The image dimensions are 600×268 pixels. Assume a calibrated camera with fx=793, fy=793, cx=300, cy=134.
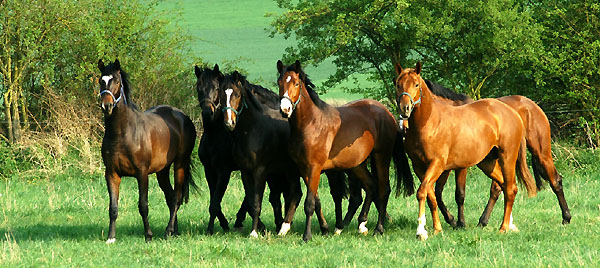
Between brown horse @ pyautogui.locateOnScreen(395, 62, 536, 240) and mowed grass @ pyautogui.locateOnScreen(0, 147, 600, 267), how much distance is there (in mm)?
636

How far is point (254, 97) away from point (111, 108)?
77.6 inches

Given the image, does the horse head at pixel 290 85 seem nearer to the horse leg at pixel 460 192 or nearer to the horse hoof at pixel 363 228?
the horse hoof at pixel 363 228

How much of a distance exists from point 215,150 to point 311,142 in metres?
1.60

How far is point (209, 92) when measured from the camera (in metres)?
10.2

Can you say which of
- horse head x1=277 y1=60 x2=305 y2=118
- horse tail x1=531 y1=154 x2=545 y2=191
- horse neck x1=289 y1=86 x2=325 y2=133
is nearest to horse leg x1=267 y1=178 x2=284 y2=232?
horse neck x1=289 y1=86 x2=325 y2=133

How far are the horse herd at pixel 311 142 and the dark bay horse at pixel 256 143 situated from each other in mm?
15

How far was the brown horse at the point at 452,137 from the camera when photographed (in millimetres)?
9305

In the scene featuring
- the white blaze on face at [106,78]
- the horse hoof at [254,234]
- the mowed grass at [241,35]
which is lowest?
the mowed grass at [241,35]

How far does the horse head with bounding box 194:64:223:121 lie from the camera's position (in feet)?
33.5

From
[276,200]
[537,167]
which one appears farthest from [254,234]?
[537,167]

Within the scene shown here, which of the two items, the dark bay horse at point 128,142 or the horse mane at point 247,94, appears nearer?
the dark bay horse at point 128,142

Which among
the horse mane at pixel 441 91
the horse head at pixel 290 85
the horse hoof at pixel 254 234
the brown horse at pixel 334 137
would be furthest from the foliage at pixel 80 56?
the horse mane at pixel 441 91

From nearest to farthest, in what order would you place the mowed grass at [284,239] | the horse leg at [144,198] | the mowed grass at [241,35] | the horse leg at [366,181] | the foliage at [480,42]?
1. the mowed grass at [284,239]
2. the horse leg at [144,198]
3. the horse leg at [366,181]
4. the foliage at [480,42]
5. the mowed grass at [241,35]

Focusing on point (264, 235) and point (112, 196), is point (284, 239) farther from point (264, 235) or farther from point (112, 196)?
point (112, 196)
